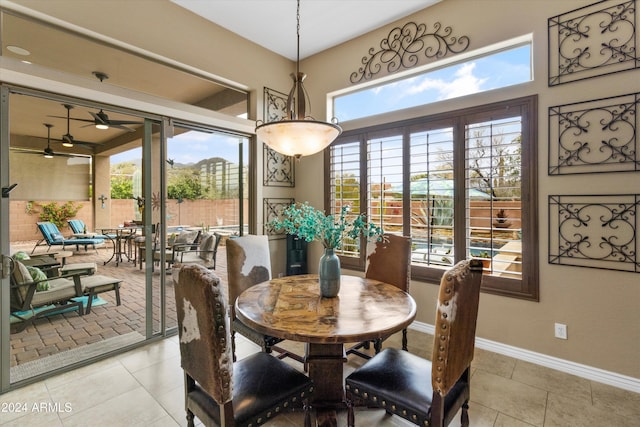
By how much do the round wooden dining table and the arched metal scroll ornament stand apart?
101 inches

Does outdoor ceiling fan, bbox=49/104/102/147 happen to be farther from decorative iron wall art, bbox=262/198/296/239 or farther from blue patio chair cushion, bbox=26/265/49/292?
decorative iron wall art, bbox=262/198/296/239

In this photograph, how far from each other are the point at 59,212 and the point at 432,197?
3.59 metres

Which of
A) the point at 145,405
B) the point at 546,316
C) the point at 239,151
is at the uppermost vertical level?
the point at 239,151

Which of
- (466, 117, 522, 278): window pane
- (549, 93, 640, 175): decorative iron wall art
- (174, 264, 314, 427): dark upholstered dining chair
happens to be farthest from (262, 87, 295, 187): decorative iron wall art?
(549, 93, 640, 175): decorative iron wall art

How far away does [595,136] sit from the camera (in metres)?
2.44

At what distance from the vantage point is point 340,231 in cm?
208

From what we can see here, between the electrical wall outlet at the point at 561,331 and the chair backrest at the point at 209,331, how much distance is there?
2.75 m

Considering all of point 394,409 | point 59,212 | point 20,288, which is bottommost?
point 394,409

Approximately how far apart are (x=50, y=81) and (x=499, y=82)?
392 centimetres

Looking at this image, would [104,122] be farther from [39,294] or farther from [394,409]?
[394,409]

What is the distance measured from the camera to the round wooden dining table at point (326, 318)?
156 centimetres

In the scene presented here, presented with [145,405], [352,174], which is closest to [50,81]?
[145,405]

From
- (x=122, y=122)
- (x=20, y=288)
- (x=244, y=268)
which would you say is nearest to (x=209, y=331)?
(x=244, y=268)

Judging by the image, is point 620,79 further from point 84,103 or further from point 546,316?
point 84,103
